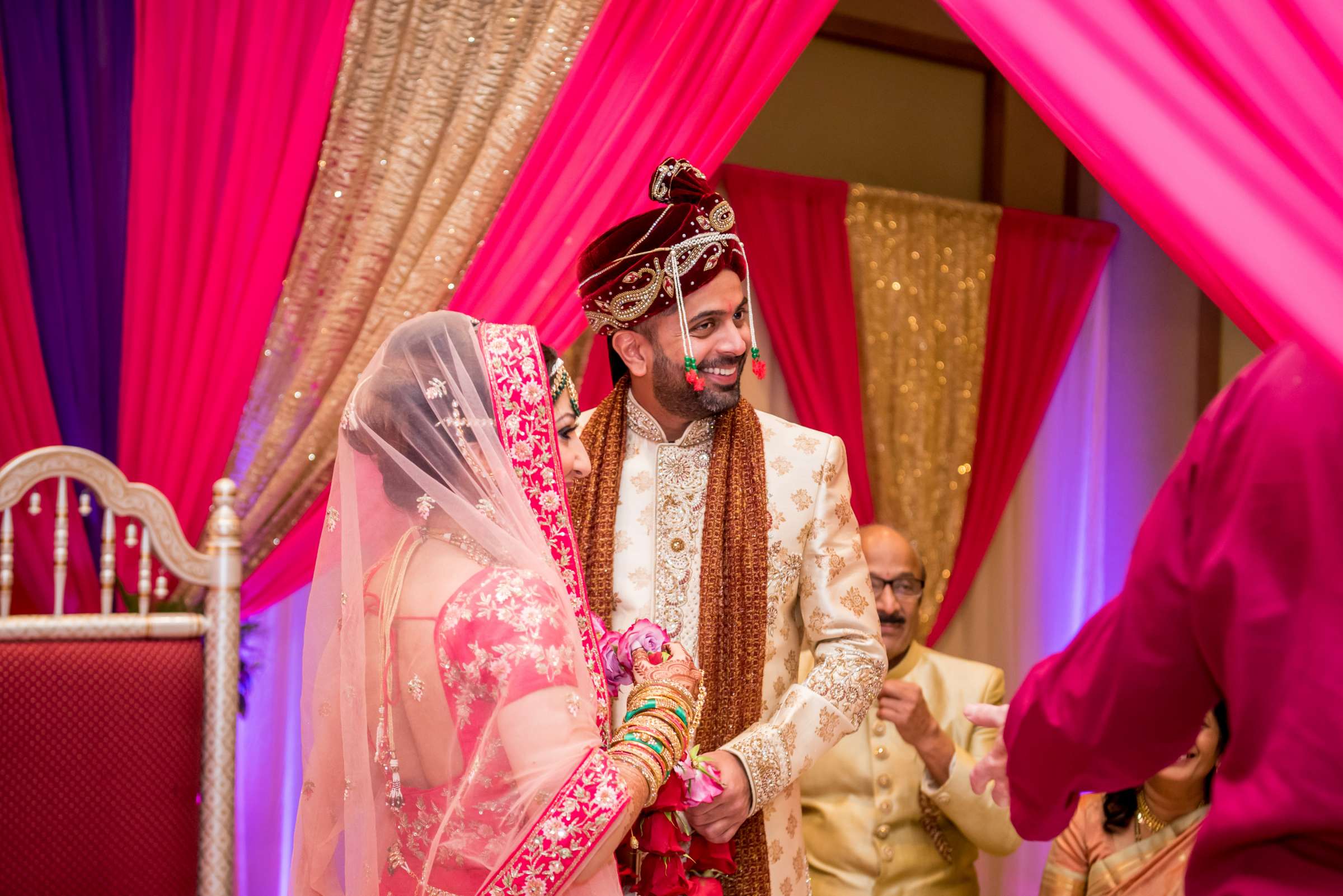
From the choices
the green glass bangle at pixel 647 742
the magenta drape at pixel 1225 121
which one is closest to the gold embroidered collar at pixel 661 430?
the green glass bangle at pixel 647 742

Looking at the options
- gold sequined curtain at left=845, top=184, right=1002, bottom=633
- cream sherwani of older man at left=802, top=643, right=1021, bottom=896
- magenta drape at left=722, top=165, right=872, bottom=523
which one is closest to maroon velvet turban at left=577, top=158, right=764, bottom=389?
cream sherwani of older man at left=802, top=643, right=1021, bottom=896

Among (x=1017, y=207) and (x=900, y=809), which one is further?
(x=1017, y=207)

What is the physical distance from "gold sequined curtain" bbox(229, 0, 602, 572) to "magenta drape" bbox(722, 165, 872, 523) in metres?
1.58

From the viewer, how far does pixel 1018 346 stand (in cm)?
455

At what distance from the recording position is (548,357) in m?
1.86

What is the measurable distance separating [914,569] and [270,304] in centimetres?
163

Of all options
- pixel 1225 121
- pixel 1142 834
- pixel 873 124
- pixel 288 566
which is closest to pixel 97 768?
pixel 288 566

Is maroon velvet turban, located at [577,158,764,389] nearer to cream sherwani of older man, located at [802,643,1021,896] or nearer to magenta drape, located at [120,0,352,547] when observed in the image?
magenta drape, located at [120,0,352,547]

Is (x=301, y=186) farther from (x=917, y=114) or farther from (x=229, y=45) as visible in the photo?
(x=917, y=114)

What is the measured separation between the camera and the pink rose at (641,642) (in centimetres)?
180

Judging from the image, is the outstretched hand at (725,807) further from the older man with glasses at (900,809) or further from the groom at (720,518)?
the older man with glasses at (900,809)

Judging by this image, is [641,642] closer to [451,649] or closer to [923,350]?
[451,649]

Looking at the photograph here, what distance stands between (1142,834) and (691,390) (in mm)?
1438

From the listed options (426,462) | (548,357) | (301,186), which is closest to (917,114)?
(301,186)
